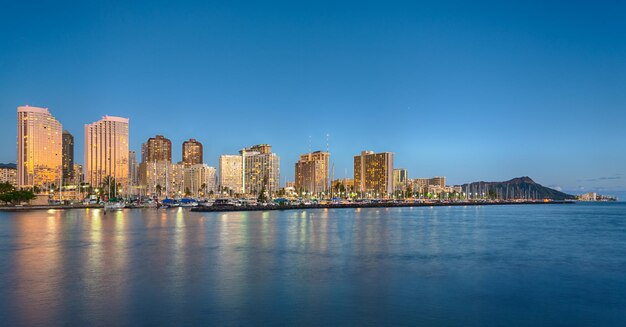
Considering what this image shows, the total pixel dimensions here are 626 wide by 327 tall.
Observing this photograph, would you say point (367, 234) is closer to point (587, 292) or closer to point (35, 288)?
point (587, 292)

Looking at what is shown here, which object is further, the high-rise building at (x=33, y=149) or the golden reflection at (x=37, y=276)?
the high-rise building at (x=33, y=149)

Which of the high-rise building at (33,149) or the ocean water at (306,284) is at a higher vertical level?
the high-rise building at (33,149)

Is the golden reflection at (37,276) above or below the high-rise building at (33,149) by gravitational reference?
below

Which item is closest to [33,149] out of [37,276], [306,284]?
[37,276]

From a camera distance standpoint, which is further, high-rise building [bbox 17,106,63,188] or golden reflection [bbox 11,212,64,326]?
high-rise building [bbox 17,106,63,188]

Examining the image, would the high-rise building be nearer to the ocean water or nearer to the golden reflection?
the golden reflection

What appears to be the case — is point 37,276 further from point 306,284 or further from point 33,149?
point 33,149

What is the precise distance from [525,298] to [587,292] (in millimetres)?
3697

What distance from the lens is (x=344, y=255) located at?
29703 mm

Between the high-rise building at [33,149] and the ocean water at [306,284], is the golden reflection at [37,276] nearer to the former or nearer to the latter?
the ocean water at [306,284]

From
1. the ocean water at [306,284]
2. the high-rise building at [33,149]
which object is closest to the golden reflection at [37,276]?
the ocean water at [306,284]

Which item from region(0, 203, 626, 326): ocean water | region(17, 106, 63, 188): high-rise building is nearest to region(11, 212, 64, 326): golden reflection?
region(0, 203, 626, 326): ocean water

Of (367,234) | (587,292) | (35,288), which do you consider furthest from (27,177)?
(587,292)

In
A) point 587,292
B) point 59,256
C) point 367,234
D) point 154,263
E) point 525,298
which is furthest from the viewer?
point 367,234
